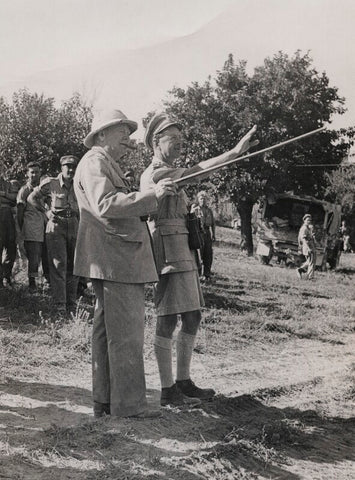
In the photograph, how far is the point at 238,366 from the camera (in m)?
6.34

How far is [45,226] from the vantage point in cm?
980

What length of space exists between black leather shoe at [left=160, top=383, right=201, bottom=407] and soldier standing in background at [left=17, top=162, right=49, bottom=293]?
5181 millimetres

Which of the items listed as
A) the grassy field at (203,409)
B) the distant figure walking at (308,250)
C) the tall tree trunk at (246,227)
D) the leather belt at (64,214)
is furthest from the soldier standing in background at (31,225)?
the tall tree trunk at (246,227)

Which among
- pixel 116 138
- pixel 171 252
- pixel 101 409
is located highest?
pixel 116 138

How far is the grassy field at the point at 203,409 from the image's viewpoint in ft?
11.4

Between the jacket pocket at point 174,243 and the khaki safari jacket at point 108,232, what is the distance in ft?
1.46

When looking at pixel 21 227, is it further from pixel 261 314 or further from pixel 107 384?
pixel 107 384

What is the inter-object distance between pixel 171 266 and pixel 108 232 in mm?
751

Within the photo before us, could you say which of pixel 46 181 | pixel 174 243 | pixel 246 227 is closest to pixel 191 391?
pixel 174 243

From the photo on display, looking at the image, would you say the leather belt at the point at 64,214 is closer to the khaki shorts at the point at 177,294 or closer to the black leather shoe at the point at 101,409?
the khaki shorts at the point at 177,294

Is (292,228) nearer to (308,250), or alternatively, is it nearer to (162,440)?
(308,250)

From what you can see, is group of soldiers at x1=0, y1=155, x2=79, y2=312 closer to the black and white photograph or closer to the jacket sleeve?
the black and white photograph

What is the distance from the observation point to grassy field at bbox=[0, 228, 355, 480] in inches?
137

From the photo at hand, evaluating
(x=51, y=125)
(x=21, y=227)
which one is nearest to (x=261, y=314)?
(x=21, y=227)
